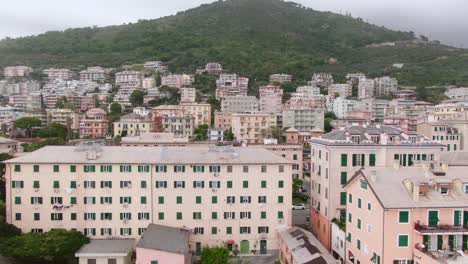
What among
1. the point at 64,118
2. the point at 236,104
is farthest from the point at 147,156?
the point at 236,104

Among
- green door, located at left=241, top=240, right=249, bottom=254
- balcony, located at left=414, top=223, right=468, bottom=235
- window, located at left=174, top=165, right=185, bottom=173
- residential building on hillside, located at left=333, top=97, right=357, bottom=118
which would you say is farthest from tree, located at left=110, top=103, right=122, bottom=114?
balcony, located at left=414, top=223, right=468, bottom=235

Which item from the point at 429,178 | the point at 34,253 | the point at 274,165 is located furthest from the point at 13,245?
the point at 429,178

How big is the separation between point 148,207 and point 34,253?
36.8 feet

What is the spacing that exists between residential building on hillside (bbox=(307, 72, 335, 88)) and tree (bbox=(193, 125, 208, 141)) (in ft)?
277

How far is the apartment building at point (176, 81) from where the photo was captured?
178 metres

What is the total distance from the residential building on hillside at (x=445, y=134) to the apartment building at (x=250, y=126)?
41611 mm

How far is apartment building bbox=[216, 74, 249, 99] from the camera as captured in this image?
164 metres

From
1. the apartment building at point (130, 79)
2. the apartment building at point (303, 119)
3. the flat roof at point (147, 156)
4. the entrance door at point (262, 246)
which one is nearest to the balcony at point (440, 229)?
the flat roof at point (147, 156)

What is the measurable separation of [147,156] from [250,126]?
69.2 m

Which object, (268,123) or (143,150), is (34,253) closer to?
(143,150)

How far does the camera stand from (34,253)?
37.5 metres

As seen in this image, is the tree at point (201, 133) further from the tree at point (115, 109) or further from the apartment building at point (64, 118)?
the apartment building at point (64, 118)

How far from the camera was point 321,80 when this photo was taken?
191m

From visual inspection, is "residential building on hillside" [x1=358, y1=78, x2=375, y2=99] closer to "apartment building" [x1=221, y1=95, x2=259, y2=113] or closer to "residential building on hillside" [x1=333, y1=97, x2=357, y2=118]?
"residential building on hillside" [x1=333, y1=97, x2=357, y2=118]
